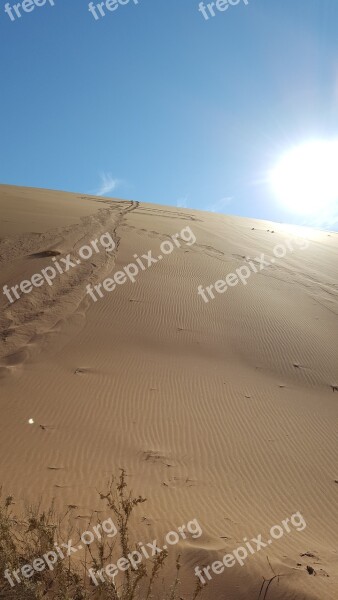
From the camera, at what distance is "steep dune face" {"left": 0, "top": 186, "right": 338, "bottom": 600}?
3.01 m

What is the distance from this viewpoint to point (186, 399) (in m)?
4.76

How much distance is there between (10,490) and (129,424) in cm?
135

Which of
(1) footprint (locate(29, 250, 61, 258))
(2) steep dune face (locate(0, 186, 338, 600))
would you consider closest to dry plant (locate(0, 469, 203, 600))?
(2) steep dune face (locate(0, 186, 338, 600))

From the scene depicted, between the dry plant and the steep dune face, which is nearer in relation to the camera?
the dry plant

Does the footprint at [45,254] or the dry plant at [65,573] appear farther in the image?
the footprint at [45,254]

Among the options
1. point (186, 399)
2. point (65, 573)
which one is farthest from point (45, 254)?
point (65, 573)

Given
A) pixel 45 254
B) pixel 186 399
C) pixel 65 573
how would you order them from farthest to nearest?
pixel 45 254 < pixel 186 399 < pixel 65 573

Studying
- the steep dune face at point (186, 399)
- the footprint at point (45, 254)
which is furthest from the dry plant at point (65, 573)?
the footprint at point (45, 254)

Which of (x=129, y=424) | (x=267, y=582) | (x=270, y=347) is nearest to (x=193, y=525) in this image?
(x=267, y=582)

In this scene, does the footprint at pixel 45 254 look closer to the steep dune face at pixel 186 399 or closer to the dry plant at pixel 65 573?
the steep dune face at pixel 186 399

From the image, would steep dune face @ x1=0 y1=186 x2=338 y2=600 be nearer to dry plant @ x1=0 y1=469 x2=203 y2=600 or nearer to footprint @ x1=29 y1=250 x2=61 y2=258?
footprint @ x1=29 y1=250 x2=61 y2=258

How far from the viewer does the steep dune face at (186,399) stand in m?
3.01

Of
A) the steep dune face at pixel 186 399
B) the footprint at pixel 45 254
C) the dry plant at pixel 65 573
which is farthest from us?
the footprint at pixel 45 254

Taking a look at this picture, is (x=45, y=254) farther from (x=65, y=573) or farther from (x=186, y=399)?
(x=65, y=573)
